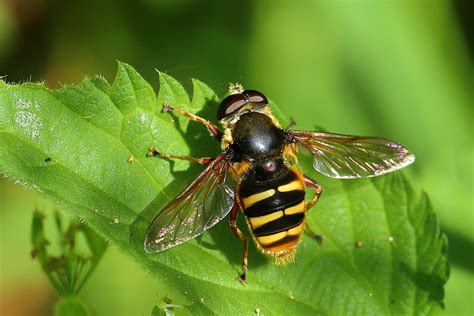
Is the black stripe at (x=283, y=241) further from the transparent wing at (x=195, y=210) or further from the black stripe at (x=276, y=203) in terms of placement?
the transparent wing at (x=195, y=210)

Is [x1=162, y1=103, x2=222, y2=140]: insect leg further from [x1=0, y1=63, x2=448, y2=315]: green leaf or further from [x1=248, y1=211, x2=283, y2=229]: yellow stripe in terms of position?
[x1=248, y1=211, x2=283, y2=229]: yellow stripe

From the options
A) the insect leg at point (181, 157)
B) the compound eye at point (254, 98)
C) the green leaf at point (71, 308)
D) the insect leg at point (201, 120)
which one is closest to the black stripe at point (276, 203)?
the insect leg at point (181, 157)

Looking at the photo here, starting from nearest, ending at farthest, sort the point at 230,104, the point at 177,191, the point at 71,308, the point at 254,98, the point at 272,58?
the point at 71,308, the point at 177,191, the point at 230,104, the point at 254,98, the point at 272,58

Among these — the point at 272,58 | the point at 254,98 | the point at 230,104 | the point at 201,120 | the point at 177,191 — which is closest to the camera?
the point at 177,191

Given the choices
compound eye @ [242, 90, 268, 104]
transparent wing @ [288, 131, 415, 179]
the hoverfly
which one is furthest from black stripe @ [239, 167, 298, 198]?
compound eye @ [242, 90, 268, 104]

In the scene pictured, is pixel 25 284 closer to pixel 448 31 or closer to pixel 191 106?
pixel 191 106

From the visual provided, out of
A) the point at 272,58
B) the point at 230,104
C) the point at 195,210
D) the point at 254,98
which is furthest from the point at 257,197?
the point at 272,58

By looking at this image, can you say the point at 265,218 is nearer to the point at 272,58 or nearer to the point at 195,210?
the point at 195,210

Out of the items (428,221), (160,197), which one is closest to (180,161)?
(160,197)
